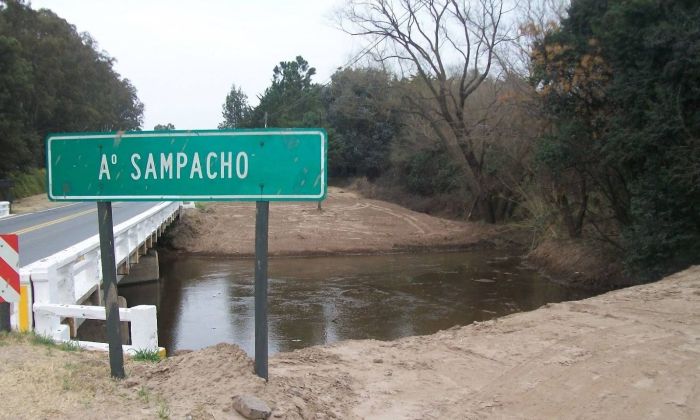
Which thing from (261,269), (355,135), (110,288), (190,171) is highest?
(355,135)

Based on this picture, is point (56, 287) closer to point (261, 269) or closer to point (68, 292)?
point (68, 292)

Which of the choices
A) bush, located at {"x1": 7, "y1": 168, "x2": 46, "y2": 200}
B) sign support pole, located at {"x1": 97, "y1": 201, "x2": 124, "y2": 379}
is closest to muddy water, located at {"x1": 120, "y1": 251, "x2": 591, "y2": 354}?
sign support pole, located at {"x1": 97, "y1": 201, "x2": 124, "y2": 379}

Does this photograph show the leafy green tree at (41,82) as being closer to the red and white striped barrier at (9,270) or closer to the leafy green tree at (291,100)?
the leafy green tree at (291,100)

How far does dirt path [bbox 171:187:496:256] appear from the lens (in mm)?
30047

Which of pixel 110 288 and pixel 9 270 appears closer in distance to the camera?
pixel 110 288

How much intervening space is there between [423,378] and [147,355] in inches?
106

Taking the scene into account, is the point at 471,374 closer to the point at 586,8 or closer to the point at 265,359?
the point at 265,359

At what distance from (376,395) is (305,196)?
7.15ft

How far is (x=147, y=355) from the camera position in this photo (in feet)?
18.5

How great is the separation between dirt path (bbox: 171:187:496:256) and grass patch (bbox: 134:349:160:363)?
916 inches

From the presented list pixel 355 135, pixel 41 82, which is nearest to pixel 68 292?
pixel 41 82

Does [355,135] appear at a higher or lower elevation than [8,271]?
higher

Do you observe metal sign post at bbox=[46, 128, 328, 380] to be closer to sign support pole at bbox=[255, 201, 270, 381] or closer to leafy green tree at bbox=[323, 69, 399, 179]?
sign support pole at bbox=[255, 201, 270, 381]

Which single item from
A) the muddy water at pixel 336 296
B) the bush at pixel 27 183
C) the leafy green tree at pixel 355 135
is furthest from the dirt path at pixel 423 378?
the leafy green tree at pixel 355 135
